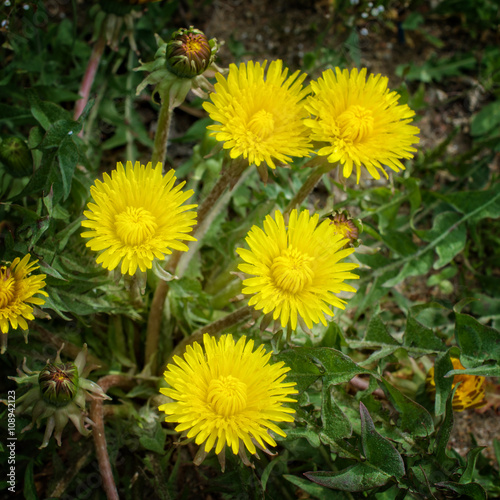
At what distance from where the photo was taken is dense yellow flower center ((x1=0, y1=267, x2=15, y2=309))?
164cm

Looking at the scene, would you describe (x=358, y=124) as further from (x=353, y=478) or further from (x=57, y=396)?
(x=57, y=396)

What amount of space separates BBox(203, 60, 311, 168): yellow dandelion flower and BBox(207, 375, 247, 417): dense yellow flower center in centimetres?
69

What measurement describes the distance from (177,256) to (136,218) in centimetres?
45

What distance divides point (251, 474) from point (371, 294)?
104 centimetres

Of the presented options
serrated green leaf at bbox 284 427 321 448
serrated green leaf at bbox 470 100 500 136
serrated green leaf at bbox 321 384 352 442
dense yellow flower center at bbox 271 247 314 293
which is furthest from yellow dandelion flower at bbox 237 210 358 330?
serrated green leaf at bbox 470 100 500 136

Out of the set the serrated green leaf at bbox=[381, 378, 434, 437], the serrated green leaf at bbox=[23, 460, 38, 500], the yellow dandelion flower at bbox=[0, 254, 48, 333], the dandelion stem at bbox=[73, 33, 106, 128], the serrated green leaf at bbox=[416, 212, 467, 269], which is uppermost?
the dandelion stem at bbox=[73, 33, 106, 128]

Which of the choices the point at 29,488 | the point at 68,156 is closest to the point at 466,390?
the point at 29,488

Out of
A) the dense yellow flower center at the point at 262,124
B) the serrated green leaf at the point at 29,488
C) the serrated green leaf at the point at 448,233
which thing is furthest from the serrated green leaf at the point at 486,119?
the serrated green leaf at the point at 29,488

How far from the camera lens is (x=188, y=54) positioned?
5.45 feet

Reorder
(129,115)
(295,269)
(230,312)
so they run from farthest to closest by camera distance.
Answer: (129,115) < (230,312) < (295,269)

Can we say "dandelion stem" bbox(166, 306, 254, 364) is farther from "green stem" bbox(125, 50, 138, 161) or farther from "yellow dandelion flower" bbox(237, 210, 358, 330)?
"green stem" bbox(125, 50, 138, 161)

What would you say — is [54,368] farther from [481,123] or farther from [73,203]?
[481,123]

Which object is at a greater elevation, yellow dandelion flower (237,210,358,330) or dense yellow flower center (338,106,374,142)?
dense yellow flower center (338,106,374,142)

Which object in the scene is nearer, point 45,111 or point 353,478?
point 353,478
